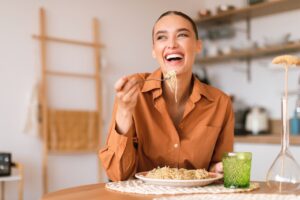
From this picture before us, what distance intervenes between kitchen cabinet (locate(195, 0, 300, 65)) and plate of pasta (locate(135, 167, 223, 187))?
254 centimetres

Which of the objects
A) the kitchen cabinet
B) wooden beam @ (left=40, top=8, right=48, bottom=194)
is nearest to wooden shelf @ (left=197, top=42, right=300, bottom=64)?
the kitchen cabinet

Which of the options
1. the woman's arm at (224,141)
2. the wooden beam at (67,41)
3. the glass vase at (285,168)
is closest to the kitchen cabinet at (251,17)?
the wooden beam at (67,41)

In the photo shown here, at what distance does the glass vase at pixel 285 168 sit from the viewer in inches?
45.0

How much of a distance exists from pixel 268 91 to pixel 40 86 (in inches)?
82.2

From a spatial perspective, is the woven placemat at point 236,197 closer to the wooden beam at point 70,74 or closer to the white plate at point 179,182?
the white plate at point 179,182

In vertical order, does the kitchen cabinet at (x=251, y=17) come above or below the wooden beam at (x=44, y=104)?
above

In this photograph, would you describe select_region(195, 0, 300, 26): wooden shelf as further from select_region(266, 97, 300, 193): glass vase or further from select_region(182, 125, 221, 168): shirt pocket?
select_region(266, 97, 300, 193): glass vase

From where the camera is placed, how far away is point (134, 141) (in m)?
1.51

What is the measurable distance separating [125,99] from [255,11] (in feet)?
9.94

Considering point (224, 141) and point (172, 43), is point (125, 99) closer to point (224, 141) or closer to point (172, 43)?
point (172, 43)

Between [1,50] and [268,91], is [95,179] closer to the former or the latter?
[1,50]

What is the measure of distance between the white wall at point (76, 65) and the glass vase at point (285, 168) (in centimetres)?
220

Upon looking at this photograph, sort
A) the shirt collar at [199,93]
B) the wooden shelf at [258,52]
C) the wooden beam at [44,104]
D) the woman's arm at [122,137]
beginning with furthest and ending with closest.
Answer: the wooden shelf at [258,52], the wooden beam at [44,104], the shirt collar at [199,93], the woman's arm at [122,137]

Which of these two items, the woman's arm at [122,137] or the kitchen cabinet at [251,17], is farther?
the kitchen cabinet at [251,17]
